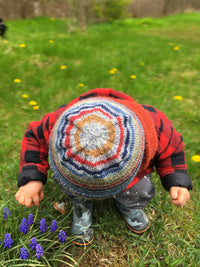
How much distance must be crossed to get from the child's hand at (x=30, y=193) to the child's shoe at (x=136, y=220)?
20.4 inches

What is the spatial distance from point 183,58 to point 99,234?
3024mm

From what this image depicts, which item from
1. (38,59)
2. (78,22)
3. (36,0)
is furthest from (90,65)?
(36,0)

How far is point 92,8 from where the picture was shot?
281 inches

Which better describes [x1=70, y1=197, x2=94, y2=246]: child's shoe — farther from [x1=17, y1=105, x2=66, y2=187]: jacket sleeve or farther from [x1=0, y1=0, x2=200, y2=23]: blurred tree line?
[x1=0, y1=0, x2=200, y2=23]: blurred tree line

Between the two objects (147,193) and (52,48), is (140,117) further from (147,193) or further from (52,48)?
(52,48)

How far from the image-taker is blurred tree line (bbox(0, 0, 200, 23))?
585cm

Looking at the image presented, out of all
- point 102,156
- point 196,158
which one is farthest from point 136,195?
point 196,158

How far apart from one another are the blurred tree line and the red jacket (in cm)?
480

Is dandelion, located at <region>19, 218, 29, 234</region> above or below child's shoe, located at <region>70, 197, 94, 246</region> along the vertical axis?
above

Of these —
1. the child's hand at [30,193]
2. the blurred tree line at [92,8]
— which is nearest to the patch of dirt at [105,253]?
the child's hand at [30,193]

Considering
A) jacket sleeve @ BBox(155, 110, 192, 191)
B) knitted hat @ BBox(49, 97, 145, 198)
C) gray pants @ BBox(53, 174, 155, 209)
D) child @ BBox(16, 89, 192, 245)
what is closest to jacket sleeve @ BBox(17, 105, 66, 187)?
child @ BBox(16, 89, 192, 245)

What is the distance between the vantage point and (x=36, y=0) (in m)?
6.39

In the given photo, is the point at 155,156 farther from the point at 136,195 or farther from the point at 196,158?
the point at 196,158

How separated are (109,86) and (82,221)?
1.74 m
